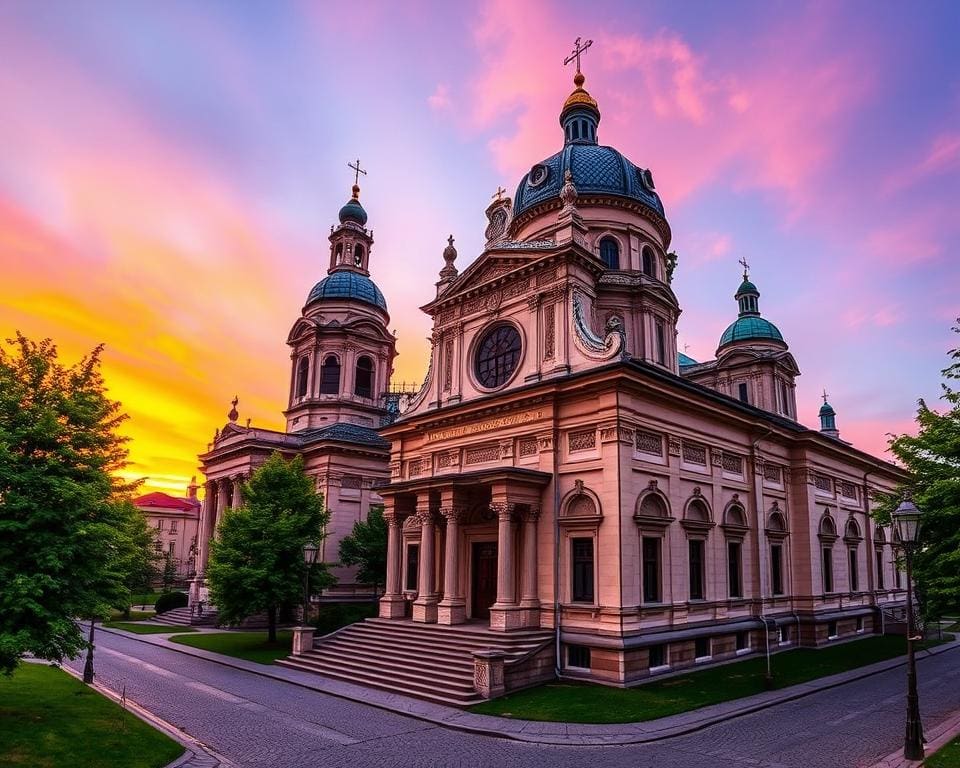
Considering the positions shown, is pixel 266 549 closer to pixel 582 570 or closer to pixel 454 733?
pixel 582 570

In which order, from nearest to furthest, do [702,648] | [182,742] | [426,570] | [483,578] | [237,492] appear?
[182,742] < [702,648] < [426,570] < [483,578] < [237,492]

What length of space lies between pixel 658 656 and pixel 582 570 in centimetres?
378

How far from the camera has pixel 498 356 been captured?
97.6 ft

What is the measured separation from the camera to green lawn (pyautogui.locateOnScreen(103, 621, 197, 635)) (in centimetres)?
3906

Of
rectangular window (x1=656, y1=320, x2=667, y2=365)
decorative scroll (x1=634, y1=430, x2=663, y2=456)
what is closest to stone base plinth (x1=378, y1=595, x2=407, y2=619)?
decorative scroll (x1=634, y1=430, x2=663, y2=456)

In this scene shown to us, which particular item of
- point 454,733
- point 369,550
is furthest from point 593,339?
point 369,550

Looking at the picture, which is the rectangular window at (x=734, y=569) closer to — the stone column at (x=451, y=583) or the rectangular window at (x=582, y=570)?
the rectangular window at (x=582, y=570)

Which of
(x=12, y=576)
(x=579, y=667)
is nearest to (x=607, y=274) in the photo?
(x=579, y=667)

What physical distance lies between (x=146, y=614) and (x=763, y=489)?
4587 cm

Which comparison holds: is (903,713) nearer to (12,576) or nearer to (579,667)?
(579,667)

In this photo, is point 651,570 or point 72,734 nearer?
point 72,734

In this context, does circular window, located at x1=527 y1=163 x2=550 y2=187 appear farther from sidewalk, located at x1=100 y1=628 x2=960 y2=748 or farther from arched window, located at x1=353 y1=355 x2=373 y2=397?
sidewalk, located at x1=100 y1=628 x2=960 y2=748

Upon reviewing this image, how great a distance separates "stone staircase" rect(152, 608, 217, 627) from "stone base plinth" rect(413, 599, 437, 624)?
21.5 metres

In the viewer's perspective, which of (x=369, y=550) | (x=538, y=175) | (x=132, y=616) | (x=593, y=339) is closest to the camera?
(x=593, y=339)
